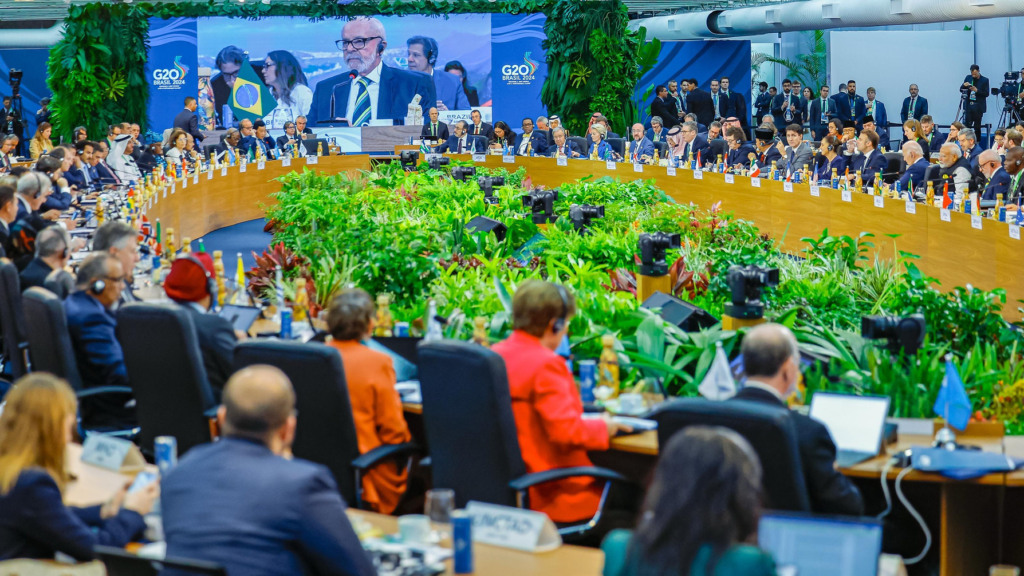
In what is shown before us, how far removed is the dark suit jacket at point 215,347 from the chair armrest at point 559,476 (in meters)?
1.41

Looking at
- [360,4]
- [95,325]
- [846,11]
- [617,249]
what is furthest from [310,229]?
[846,11]

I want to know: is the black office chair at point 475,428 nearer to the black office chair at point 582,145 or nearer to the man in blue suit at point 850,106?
the black office chair at point 582,145

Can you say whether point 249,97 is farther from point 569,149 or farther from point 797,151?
point 797,151

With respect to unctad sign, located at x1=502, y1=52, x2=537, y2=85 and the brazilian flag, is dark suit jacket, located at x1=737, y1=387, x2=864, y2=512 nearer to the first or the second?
the brazilian flag

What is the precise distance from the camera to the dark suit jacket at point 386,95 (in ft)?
61.0

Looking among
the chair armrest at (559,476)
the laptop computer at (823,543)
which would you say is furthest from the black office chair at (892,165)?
the laptop computer at (823,543)

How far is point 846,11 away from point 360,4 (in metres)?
6.94

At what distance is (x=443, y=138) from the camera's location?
15953 mm

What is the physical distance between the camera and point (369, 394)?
390 centimetres

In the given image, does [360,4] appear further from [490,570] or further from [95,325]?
[490,570]

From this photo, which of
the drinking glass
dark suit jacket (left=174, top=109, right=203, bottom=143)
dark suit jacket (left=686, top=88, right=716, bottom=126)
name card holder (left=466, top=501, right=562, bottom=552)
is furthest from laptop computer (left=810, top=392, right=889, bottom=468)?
dark suit jacket (left=686, top=88, right=716, bottom=126)

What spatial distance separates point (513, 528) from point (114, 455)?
1.32 m

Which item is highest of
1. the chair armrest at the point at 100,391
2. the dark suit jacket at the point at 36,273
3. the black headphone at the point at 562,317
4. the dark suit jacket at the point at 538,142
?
the dark suit jacket at the point at 538,142

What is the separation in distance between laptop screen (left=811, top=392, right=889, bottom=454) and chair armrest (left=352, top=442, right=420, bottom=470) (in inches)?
50.1
